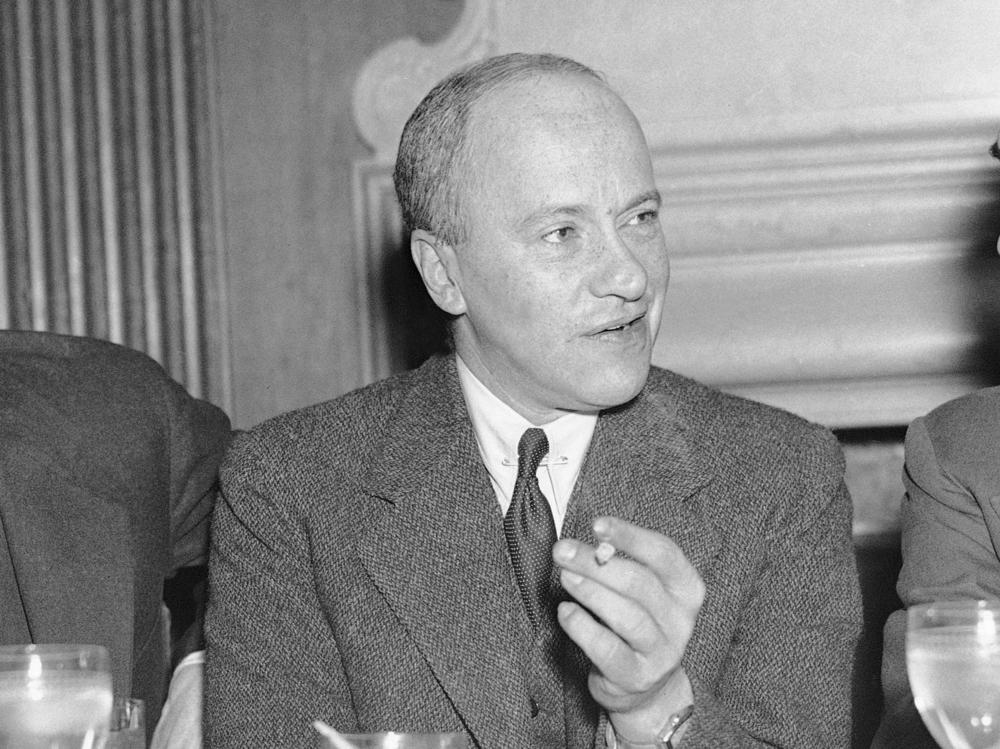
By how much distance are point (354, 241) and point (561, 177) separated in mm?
1252

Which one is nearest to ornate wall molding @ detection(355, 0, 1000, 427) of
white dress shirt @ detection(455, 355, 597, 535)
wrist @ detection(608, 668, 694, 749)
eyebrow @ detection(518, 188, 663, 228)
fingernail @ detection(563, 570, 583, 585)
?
white dress shirt @ detection(455, 355, 597, 535)

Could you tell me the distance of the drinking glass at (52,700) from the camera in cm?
95

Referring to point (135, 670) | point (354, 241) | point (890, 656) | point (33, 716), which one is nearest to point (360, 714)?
point (135, 670)

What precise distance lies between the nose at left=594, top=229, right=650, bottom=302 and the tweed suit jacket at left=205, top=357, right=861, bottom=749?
0.21 m

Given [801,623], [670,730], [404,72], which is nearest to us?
[670,730]

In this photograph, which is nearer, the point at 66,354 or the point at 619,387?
the point at 619,387

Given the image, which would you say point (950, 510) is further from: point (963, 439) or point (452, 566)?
point (452, 566)

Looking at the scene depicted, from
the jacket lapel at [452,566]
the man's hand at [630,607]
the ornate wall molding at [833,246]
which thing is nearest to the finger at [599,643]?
the man's hand at [630,607]

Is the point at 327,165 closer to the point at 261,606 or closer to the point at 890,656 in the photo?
the point at 261,606

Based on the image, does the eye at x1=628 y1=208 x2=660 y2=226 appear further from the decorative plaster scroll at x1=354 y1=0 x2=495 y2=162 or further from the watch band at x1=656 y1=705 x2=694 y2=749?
the decorative plaster scroll at x1=354 y1=0 x2=495 y2=162

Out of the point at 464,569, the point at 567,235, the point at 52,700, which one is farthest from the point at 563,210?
the point at 52,700

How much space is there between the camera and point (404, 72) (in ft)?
9.07

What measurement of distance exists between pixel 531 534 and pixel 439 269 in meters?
0.35

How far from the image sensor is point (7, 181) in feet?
9.25
